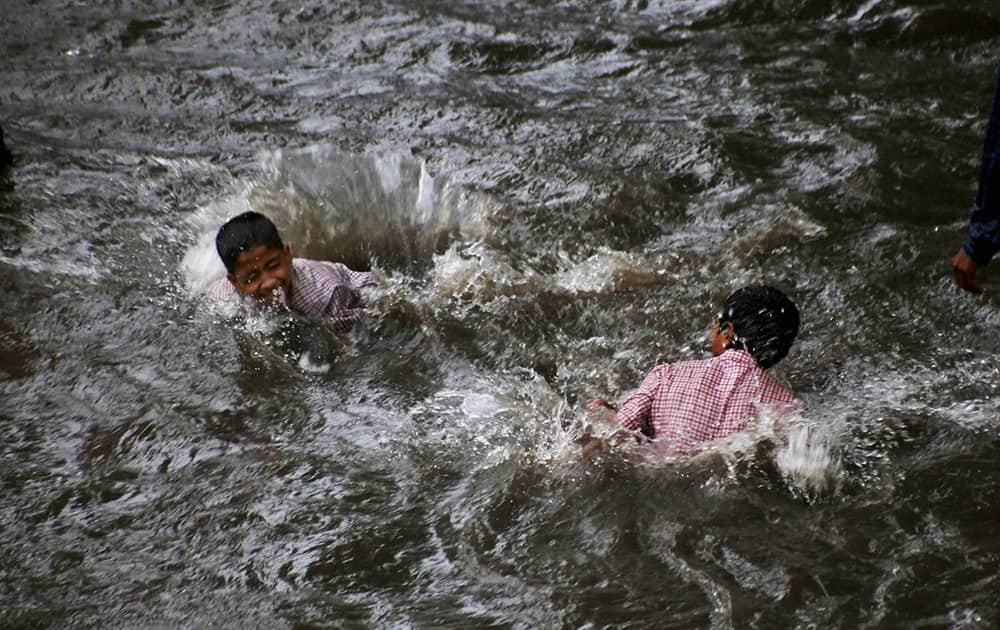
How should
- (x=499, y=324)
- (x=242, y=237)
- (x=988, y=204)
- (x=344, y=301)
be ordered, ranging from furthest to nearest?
(x=344, y=301) < (x=499, y=324) < (x=242, y=237) < (x=988, y=204)

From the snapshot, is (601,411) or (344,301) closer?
(601,411)

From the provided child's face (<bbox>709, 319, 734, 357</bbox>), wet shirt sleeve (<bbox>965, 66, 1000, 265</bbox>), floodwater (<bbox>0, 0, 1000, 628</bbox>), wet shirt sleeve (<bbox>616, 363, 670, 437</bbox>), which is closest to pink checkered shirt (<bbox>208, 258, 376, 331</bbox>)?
floodwater (<bbox>0, 0, 1000, 628</bbox>)

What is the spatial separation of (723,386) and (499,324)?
1.23 metres

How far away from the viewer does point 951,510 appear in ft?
10.5

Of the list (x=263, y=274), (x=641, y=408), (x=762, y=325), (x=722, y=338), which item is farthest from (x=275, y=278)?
(x=762, y=325)

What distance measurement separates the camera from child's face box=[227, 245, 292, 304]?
14.5 ft

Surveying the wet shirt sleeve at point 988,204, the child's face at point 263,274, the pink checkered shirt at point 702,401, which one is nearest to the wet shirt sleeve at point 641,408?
the pink checkered shirt at point 702,401

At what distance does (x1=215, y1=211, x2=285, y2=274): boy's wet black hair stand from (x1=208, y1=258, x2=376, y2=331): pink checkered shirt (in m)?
0.19

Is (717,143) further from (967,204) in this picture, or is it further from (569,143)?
(967,204)

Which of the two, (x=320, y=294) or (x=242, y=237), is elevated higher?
(x=242, y=237)

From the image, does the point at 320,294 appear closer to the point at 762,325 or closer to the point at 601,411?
the point at 601,411

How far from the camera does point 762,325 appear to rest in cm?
368

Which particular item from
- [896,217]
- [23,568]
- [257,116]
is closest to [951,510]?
[896,217]

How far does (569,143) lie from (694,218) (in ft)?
3.61
